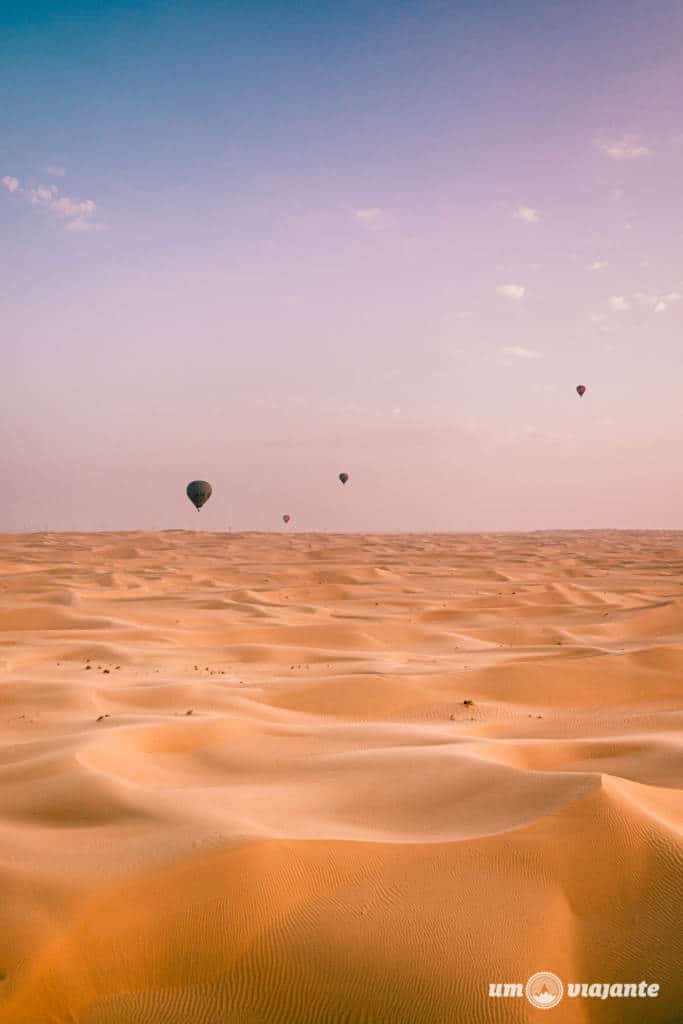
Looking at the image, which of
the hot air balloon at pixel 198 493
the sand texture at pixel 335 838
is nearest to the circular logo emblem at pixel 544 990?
the sand texture at pixel 335 838

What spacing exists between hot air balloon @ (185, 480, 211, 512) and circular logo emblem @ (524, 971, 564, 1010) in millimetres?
35117

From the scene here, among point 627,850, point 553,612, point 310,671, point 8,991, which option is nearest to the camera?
point 8,991

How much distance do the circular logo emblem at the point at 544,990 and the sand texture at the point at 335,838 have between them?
0.08ft

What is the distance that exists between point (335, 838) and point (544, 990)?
0.74m

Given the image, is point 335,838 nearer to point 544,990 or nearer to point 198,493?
point 544,990

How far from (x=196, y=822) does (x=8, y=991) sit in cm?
82

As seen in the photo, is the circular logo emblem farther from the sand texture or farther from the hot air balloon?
the hot air balloon

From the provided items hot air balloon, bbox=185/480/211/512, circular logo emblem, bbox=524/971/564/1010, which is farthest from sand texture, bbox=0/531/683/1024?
hot air balloon, bbox=185/480/211/512

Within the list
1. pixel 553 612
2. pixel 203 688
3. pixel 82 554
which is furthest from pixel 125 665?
pixel 82 554

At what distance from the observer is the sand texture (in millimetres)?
1752

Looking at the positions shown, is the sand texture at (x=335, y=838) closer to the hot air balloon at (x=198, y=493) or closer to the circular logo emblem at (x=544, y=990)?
the circular logo emblem at (x=544, y=990)

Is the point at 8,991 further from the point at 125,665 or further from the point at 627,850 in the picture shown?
the point at 125,665

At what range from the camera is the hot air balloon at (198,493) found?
3616cm

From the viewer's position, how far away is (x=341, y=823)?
259 cm
